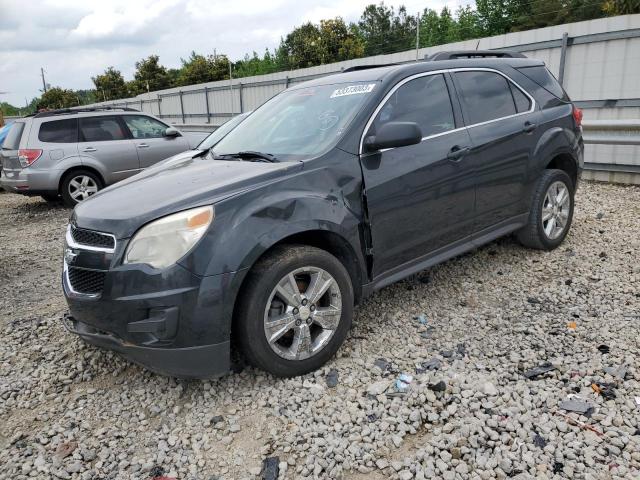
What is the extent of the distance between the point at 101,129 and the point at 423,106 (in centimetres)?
761

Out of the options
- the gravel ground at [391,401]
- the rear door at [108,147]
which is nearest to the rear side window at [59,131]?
the rear door at [108,147]

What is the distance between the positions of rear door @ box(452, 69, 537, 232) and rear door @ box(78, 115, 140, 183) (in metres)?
7.24

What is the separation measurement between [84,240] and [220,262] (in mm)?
919

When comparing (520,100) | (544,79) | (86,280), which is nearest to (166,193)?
(86,280)

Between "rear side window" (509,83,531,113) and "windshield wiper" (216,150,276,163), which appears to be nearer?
"windshield wiper" (216,150,276,163)

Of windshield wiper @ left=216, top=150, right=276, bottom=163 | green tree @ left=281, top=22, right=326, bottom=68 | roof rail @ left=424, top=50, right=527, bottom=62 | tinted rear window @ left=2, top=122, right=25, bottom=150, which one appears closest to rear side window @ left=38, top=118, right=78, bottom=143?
tinted rear window @ left=2, top=122, right=25, bottom=150

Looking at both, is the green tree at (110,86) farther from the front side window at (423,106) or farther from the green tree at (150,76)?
the front side window at (423,106)

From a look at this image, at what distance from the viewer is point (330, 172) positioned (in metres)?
3.19

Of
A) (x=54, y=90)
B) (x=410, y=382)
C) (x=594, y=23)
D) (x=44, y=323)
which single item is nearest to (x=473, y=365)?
(x=410, y=382)

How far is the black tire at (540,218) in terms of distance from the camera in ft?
15.2

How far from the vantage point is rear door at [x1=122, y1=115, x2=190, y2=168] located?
9.73m

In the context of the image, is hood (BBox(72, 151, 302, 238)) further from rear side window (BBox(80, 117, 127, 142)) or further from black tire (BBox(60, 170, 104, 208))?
rear side window (BBox(80, 117, 127, 142))

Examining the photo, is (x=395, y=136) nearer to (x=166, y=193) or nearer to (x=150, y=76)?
(x=166, y=193)

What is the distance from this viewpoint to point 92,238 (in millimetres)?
2928
